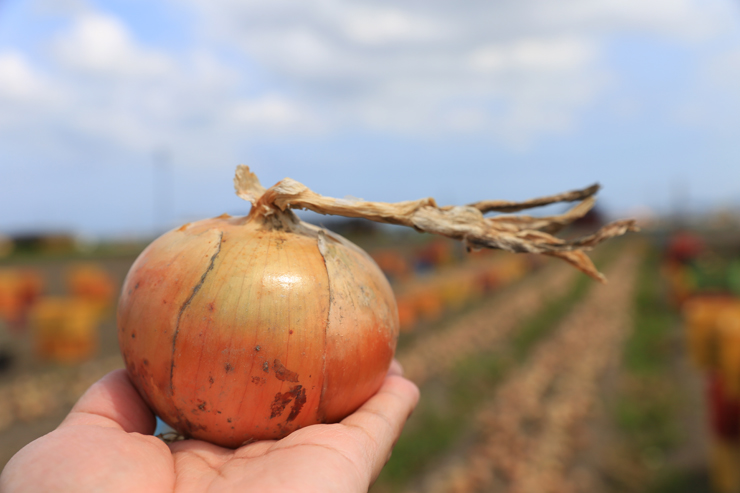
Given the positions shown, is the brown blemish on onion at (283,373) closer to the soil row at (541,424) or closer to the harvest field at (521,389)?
the harvest field at (521,389)

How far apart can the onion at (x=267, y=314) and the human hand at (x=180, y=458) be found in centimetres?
7

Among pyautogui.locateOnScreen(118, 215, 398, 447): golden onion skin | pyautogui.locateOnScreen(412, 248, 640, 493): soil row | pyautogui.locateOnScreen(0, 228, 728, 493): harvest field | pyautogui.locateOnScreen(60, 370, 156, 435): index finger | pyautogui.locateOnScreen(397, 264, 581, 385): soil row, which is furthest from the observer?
pyautogui.locateOnScreen(397, 264, 581, 385): soil row

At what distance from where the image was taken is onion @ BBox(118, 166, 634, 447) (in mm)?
1257

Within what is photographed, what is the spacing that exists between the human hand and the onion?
7 cm

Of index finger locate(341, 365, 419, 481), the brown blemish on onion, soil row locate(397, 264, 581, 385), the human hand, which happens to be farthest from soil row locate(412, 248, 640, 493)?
the brown blemish on onion

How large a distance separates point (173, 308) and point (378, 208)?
2.06 ft

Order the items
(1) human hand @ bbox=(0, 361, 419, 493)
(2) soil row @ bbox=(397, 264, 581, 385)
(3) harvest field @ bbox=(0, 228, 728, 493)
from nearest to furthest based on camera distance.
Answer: (1) human hand @ bbox=(0, 361, 419, 493)
(3) harvest field @ bbox=(0, 228, 728, 493)
(2) soil row @ bbox=(397, 264, 581, 385)

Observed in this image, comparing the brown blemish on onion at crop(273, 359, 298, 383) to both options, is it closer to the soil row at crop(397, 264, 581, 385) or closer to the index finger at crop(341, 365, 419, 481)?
the index finger at crop(341, 365, 419, 481)

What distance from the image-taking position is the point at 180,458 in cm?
131

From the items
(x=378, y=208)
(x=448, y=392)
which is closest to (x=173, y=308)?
(x=378, y=208)

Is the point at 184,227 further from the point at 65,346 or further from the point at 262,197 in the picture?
the point at 65,346

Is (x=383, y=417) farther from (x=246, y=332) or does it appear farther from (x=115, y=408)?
(x=115, y=408)

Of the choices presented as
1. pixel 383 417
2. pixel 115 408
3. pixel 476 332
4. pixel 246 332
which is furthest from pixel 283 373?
pixel 476 332

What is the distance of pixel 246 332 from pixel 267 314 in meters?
0.07
